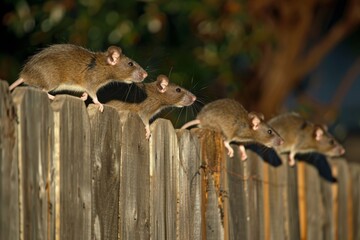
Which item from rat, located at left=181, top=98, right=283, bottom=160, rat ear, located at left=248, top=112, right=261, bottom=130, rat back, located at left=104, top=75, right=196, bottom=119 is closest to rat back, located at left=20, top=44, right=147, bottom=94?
rat back, located at left=104, top=75, right=196, bottom=119

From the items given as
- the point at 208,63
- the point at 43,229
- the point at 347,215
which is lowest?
the point at 43,229

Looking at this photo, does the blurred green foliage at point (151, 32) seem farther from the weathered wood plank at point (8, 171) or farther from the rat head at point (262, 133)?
the weathered wood plank at point (8, 171)

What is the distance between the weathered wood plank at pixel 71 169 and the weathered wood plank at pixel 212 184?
5.16ft

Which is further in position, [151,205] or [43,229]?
[151,205]

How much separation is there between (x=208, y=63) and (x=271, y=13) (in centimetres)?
296

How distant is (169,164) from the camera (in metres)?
5.32

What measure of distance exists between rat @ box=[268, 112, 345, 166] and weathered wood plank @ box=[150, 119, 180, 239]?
3.46 meters

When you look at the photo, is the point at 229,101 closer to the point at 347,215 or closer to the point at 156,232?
the point at 347,215

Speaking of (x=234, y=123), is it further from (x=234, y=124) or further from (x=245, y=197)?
(x=245, y=197)

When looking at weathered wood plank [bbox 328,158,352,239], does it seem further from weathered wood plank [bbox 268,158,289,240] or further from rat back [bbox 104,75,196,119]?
rat back [bbox 104,75,196,119]

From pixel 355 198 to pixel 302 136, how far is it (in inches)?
36.6

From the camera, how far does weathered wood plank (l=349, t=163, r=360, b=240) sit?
8445 mm

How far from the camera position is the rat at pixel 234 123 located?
7.42 meters

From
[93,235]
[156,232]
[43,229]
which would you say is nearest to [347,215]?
[156,232]
